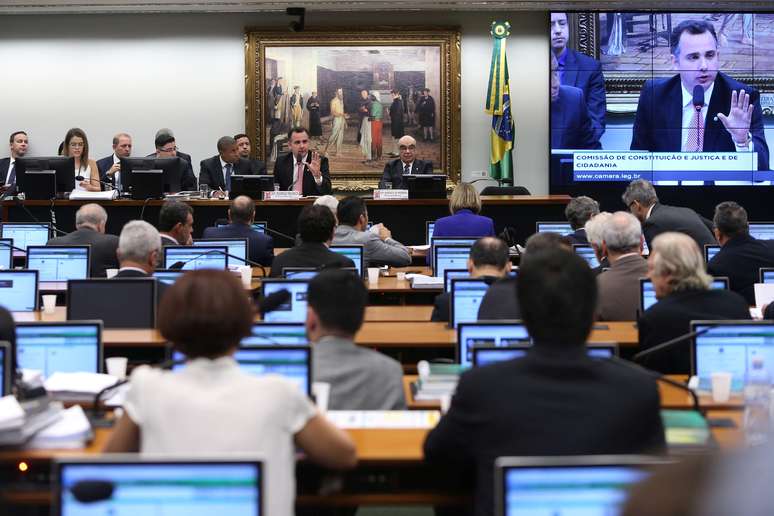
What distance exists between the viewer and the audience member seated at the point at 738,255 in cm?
643

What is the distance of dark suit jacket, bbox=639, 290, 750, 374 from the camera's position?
4.18 m

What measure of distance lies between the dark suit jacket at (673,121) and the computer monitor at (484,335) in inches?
360

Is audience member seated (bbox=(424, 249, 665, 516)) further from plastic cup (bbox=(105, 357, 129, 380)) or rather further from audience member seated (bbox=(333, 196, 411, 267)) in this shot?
audience member seated (bbox=(333, 196, 411, 267))

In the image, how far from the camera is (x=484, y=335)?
388 centimetres

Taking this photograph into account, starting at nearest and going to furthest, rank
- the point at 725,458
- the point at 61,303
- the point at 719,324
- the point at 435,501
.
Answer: the point at 725,458 < the point at 435,501 < the point at 719,324 < the point at 61,303

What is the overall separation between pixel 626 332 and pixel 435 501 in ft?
7.80

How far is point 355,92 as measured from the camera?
12.8 metres

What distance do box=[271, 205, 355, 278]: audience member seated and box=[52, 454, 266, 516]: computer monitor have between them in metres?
4.26

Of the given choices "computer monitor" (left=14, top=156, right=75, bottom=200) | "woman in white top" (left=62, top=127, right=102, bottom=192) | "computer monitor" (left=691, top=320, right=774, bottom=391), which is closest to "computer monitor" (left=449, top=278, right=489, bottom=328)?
"computer monitor" (left=691, top=320, right=774, bottom=391)

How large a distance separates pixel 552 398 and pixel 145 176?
8.18 m

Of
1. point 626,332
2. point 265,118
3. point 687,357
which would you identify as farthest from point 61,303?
point 265,118

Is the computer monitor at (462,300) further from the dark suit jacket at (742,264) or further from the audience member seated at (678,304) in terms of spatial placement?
the dark suit jacket at (742,264)

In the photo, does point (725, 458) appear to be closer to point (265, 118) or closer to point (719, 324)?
point (719, 324)

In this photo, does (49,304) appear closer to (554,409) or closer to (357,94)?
(554,409)
